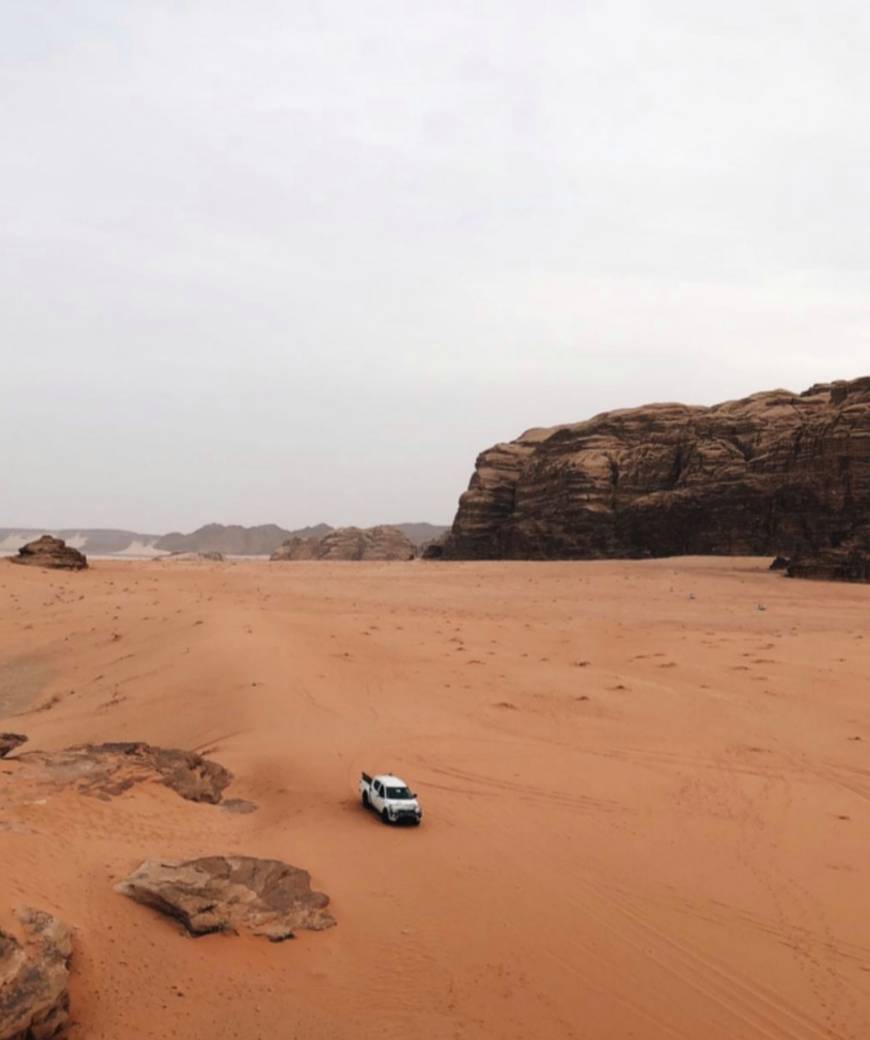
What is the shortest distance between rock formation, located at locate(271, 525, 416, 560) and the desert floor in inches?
1908

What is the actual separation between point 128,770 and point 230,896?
3.15 m

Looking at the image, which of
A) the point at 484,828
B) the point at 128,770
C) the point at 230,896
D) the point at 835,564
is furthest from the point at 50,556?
the point at 835,564

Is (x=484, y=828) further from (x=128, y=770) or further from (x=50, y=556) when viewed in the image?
(x=50, y=556)

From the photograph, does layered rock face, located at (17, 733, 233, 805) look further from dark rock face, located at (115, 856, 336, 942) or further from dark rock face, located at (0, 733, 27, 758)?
dark rock face, located at (115, 856, 336, 942)

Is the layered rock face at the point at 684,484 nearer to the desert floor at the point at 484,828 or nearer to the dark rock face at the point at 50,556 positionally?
the desert floor at the point at 484,828

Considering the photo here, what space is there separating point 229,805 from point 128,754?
1.61m

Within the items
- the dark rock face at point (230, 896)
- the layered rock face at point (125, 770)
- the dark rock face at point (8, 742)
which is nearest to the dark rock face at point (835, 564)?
the layered rock face at point (125, 770)

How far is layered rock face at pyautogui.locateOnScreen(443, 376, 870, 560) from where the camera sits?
3228 cm

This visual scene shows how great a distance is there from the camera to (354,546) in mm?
66125

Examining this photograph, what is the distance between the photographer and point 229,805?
24.7 ft

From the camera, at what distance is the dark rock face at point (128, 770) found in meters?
7.20

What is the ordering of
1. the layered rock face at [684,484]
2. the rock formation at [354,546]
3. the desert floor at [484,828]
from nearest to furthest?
the desert floor at [484,828]
the layered rock face at [684,484]
the rock formation at [354,546]

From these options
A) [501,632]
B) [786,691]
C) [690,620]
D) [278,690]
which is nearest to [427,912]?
[278,690]

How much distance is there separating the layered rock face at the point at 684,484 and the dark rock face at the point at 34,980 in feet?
91.3
